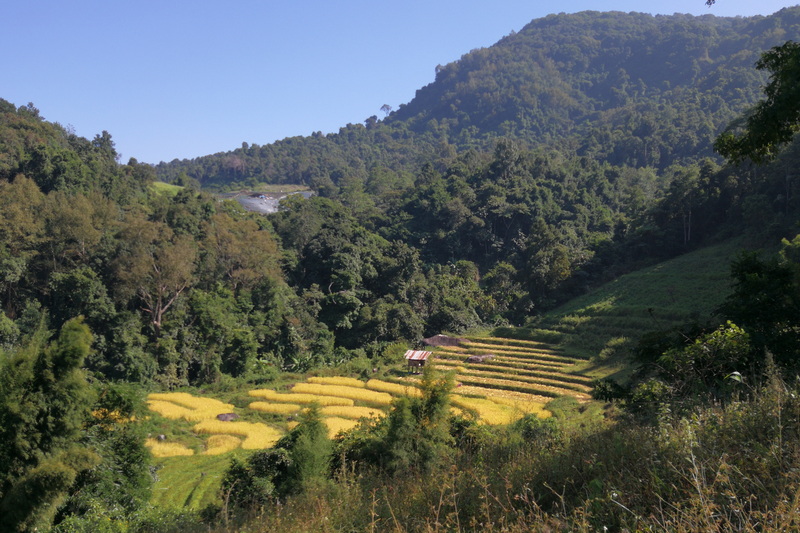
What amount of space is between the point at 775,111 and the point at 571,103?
447 feet

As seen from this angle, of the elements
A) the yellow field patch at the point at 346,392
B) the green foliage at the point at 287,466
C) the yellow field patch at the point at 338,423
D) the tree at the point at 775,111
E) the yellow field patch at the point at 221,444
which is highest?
the tree at the point at 775,111

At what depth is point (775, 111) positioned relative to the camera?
5918 millimetres

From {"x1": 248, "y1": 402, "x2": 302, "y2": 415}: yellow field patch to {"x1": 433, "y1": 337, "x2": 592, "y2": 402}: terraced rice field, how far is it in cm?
796

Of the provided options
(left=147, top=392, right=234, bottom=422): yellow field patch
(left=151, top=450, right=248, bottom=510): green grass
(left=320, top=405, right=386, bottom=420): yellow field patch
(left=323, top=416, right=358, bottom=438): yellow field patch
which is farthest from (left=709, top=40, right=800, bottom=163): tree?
(left=147, top=392, right=234, bottom=422): yellow field patch

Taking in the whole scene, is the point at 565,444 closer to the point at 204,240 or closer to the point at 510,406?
the point at 510,406

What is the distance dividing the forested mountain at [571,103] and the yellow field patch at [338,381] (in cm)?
4813

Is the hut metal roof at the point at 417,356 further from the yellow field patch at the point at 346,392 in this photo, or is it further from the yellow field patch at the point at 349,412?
the yellow field patch at the point at 349,412

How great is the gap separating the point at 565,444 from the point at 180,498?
12903 mm

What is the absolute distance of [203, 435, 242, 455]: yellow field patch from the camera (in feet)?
60.7

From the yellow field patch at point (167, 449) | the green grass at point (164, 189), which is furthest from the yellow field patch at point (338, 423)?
the green grass at point (164, 189)

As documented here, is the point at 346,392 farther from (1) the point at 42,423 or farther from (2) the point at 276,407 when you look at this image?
(1) the point at 42,423

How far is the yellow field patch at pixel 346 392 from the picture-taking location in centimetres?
2433

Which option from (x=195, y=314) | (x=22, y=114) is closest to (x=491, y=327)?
(x=195, y=314)

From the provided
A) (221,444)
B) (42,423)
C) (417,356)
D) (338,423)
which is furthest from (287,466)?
(417,356)
